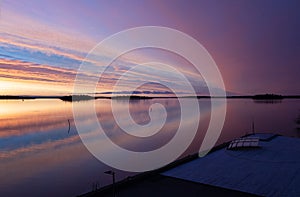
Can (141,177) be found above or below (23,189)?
above

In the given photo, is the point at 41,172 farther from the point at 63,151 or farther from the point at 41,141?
the point at 41,141

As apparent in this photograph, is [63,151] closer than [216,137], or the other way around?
[63,151]

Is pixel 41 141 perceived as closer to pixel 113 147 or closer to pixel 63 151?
→ pixel 63 151

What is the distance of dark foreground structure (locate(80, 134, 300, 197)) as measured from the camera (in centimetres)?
1056

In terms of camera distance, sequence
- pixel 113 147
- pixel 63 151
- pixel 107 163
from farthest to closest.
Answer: pixel 113 147 < pixel 63 151 < pixel 107 163

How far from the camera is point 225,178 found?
12.3 metres

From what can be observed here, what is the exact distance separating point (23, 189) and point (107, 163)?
7152mm

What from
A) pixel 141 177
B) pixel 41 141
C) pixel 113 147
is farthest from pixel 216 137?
pixel 141 177

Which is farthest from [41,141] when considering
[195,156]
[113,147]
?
[195,156]

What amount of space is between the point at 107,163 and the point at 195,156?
8225 millimetres

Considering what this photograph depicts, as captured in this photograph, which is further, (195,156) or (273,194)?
(195,156)

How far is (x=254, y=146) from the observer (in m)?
19.2

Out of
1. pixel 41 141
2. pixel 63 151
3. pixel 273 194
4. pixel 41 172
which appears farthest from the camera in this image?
pixel 41 141

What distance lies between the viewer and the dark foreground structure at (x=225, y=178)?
34.7 feet
